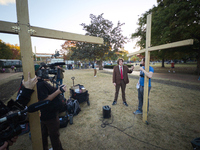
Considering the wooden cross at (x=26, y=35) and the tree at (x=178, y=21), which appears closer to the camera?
the wooden cross at (x=26, y=35)

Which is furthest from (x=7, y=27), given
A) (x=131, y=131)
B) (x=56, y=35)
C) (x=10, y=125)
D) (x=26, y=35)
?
(x=131, y=131)

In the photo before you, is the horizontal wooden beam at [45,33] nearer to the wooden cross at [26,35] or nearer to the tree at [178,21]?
the wooden cross at [26,35]

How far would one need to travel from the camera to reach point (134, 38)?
52.3ft

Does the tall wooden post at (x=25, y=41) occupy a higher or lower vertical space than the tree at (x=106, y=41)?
lower

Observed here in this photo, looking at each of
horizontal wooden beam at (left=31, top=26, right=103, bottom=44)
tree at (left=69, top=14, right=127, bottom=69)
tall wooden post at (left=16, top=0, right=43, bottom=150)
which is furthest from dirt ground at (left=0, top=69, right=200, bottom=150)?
tree at (left=69, top=14, right=127, bottom=69)

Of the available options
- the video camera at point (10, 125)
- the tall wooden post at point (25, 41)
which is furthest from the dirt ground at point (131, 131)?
the video camera at point (10, 125)

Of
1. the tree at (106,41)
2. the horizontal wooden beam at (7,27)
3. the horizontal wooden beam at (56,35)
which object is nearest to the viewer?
the horizontal wooden beam at (7,27)

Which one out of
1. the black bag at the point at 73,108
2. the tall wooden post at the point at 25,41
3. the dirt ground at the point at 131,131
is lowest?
the dirt ground at the point at 131,131

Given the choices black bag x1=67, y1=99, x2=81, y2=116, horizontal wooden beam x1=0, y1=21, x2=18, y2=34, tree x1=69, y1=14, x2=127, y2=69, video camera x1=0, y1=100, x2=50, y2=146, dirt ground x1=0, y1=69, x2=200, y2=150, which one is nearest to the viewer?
video camera x1=0, y1=100, x2=50, y2=146

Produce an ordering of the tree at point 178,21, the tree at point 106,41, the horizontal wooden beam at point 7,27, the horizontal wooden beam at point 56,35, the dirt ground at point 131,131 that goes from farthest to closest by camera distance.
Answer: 1. the tree at point 106,41
2. the tree at point 178,21
3. the dirt ground at point 131,131
4. the horizontal wooden beam at point 56,35
5. the horizontal wooden beam at point 7,27

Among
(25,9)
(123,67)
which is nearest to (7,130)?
(25,9)

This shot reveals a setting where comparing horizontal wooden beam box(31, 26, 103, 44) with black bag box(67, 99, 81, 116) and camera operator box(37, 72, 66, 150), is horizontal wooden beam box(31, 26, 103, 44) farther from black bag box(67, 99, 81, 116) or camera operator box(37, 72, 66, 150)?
black bag box(67, 99, 81, 116)

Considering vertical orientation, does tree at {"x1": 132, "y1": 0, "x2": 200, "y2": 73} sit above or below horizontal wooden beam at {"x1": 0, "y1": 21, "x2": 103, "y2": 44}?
above

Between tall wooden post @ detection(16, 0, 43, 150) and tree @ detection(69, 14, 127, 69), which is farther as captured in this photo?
tree @ detection(69, 14, 127, 69)
